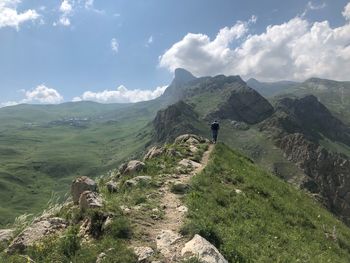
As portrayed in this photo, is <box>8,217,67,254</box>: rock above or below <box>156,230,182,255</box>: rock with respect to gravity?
above

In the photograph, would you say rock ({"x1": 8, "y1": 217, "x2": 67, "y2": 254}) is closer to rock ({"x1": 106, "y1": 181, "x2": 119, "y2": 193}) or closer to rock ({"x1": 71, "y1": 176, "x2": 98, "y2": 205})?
rock ({"x1": 71, "y1": 176, "x2": 98, "y2": 205})

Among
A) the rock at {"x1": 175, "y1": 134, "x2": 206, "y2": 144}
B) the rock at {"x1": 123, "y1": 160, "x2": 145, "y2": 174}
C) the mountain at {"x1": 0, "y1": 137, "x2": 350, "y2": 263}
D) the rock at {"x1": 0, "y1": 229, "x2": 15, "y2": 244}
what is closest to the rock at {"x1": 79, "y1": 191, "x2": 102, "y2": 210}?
the mountain at {"x1": 0, "y1": 137, "x2": 350, "y2": 263}

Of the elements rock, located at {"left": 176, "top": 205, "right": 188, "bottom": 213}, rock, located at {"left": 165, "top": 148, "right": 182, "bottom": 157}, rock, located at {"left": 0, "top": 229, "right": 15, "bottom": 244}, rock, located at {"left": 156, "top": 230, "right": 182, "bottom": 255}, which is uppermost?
rock, located at {"left": 165, "top": 148, "right": 182, "bottom": 157}

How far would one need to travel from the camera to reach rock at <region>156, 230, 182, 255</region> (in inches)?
585

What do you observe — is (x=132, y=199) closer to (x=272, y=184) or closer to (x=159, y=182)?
(x=159, y=182)

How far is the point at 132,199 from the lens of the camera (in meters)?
20.5

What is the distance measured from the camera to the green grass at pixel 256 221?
1686cm

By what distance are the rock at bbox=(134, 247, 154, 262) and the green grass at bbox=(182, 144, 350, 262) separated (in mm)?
2017

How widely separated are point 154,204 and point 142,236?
4.27 metres

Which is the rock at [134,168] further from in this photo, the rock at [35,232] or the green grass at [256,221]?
the rock at [35,232]

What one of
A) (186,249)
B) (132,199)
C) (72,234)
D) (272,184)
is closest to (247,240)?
(186,249)

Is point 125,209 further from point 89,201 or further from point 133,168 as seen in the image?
point 133,168

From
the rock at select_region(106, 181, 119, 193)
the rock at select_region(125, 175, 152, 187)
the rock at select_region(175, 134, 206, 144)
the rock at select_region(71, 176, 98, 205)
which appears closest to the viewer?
the rock at select_region(71, 176, 98, 205)

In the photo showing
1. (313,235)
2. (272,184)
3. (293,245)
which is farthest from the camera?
(272,184)
